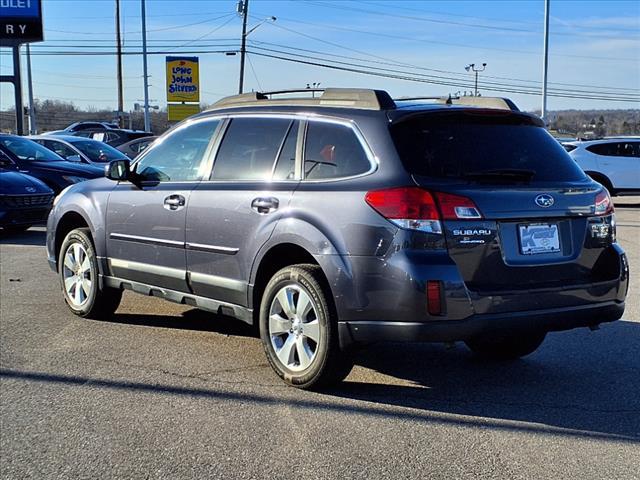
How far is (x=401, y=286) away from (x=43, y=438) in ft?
7.04

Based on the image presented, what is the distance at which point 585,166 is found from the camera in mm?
20844

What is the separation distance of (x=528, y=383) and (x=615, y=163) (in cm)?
1708

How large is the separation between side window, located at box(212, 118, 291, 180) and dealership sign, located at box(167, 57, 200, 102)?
45.3 metres

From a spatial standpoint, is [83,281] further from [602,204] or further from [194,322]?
[602,204]

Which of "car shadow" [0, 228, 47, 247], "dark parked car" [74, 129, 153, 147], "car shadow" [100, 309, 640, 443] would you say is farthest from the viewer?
"dark parked car" [74, 129, 153, 147]

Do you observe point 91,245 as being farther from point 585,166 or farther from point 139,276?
point 585,166

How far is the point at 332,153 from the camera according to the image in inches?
194

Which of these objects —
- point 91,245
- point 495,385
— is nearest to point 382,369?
point 495,385

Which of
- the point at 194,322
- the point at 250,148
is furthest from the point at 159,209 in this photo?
the point at 194,322

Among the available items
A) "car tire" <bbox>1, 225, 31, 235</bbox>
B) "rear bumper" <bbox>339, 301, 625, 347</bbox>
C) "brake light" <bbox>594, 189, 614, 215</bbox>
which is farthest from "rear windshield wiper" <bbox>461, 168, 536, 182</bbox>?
"car tire" <bbox>1, 225, 31, 235</bbox>

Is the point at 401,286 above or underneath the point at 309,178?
underneath

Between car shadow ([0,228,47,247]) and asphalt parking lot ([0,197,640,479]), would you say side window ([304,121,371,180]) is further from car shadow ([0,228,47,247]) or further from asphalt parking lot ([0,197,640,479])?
car shadow ([0,228,47,247])

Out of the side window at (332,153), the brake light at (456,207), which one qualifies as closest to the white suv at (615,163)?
the side window at (332,153)

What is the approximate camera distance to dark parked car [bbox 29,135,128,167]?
16.8 metres
